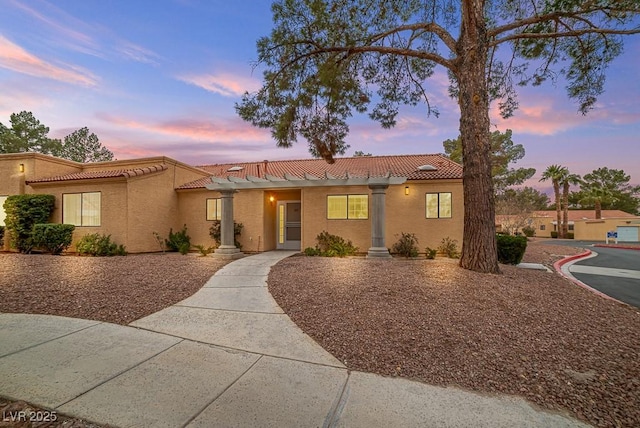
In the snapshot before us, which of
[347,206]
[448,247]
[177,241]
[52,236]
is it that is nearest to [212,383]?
[347,206]

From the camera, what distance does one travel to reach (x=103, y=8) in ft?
27.7

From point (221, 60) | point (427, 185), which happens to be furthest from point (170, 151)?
point (427, 185)

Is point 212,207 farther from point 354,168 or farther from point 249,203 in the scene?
point 354,168

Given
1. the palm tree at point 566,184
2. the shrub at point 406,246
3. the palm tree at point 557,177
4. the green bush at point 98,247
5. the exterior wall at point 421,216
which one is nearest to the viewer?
the green bush at point 98,247

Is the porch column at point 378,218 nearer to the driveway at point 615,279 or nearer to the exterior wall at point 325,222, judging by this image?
the exterior wall at point 325,222

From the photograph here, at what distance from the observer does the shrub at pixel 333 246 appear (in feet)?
37.1

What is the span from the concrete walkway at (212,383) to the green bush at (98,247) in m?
8.01

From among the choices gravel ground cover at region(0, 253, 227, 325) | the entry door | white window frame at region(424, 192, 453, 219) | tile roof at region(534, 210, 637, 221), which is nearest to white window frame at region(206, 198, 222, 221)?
the entry door

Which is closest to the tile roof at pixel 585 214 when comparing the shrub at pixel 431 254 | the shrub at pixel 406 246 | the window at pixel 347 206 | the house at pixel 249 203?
the house at pixel 249 203

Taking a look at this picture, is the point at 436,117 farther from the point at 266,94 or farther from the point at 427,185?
the point at 266,94

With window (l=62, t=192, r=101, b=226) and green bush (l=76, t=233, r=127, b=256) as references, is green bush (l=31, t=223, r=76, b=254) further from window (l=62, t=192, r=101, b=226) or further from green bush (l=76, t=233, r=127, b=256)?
window (l=62, t=192, r=101, b=226)

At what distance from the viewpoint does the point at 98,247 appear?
11.1m

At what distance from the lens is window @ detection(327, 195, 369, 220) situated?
12.4m

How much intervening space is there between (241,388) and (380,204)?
902 centimetres
